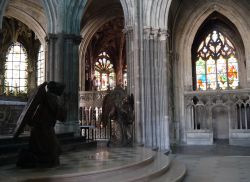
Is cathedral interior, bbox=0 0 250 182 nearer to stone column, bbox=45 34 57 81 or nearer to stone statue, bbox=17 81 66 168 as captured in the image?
stone column, bbox=45 34 57 81

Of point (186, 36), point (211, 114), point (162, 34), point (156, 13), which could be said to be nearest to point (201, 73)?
point (186, 36)

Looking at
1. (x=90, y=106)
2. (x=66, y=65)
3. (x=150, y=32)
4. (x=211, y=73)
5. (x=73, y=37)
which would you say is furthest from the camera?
(x=211, y=73)

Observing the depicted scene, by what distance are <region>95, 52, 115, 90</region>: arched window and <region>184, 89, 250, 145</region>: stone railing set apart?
9.44 m

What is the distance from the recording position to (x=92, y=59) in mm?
25594

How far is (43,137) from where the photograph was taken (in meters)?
5.38

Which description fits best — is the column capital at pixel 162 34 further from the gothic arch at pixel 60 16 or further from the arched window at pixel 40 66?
the arched window at pixel 40 66

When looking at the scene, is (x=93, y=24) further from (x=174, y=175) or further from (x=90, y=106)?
(x=174, y=175)

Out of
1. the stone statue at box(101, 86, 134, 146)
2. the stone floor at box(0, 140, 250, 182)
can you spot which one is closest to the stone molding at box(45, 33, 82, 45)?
the stone statue at box(101, 86, 134, 146)

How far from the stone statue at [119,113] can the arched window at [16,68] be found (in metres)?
15.9

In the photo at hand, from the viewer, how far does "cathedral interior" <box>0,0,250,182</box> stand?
7.10 meters

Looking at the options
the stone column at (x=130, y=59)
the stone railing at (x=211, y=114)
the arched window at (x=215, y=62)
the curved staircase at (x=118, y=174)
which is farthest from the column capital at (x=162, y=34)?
the arched window at (x=215, y=62)

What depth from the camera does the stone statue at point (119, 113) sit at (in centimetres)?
987

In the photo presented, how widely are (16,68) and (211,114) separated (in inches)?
610

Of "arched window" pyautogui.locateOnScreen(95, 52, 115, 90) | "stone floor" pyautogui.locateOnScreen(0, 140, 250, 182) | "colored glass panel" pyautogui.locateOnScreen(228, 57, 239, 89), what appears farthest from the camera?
"arched window" pyautogui.locateOnScreen(95, 52, 115, 90)
